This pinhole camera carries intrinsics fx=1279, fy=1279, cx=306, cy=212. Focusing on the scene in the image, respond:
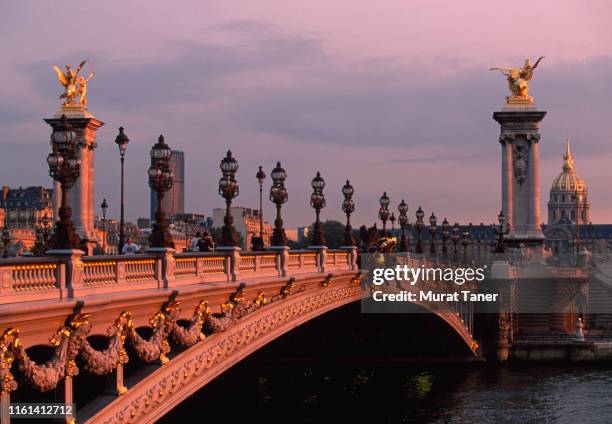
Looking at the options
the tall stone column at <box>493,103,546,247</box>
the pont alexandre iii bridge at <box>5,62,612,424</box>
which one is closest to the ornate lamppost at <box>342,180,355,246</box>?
the pont alexandre iii bridge at <box>5,62,612,424</box>

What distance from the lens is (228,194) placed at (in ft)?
96.9

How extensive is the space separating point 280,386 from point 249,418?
483 inches

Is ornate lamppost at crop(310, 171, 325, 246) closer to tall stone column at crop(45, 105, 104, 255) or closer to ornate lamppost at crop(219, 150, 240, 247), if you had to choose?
ornate lamppost at crop(219, 150, 240, 247)

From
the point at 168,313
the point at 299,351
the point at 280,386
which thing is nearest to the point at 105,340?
the point at 168,313

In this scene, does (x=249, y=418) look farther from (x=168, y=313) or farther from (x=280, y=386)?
(x=168, y=313)

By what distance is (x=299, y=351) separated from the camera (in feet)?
236

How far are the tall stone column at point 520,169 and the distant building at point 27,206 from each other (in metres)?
41.7

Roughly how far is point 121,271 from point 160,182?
3.43 meters

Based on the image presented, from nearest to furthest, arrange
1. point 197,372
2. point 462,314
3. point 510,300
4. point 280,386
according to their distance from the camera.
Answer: point 197,372, point 280,386, point 462,314, point 510,300

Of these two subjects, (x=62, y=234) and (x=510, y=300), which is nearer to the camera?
(x=62, y=234)

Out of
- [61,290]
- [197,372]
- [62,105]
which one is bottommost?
[197,372]

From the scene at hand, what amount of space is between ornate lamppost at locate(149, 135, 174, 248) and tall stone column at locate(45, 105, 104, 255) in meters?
59.6

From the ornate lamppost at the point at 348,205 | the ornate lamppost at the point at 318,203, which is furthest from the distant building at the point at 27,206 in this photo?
the ornate lamppost at the point at 318,203

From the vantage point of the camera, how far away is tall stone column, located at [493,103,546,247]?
118 meters
